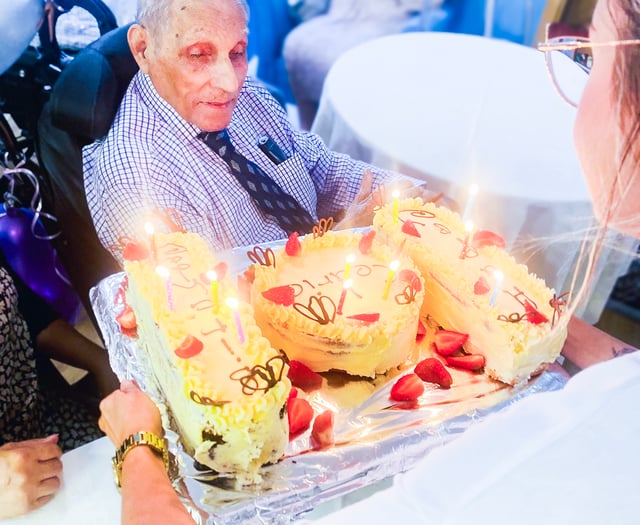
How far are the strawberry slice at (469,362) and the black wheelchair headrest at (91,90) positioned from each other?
1.25 metres

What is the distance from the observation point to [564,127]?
7.87ft

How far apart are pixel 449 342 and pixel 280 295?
0.56 meters

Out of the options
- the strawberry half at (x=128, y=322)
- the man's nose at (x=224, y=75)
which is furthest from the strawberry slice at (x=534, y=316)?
the strawberry half at (x=128, y=322)

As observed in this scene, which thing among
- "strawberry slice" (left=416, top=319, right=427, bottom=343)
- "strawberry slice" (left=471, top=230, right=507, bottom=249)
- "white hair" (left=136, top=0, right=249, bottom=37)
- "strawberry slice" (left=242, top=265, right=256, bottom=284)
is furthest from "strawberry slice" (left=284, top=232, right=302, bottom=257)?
"white hair" (left=136, top=0, right=249, bottom=37)

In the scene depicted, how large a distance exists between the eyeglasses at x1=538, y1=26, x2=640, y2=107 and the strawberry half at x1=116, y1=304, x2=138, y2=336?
1.38 m

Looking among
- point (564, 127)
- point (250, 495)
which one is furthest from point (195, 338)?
point (564, 127)

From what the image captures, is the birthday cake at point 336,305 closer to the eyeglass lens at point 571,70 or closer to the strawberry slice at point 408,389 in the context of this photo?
the strawberry slice at point 408,389

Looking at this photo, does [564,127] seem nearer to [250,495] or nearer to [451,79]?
[451,79]

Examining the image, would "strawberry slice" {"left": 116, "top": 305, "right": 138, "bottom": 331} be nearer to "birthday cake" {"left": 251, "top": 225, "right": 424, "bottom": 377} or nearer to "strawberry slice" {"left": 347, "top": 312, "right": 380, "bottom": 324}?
"birthday cake" {"left": 251, "top": 225, "right": 424, "bottom": 377}

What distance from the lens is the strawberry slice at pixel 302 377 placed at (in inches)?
67.6

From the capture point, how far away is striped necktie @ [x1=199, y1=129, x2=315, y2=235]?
172 cm

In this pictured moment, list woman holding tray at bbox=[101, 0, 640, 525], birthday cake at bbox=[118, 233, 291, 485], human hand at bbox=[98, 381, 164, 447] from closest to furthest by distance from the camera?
woman holding tray at bbox=[101, 0, 640, 525] → birthday cake at bbox=[118, 233, 291, 485] → human hand at bbox=[98, 381, 164, 447]

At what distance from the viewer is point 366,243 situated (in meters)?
1.98

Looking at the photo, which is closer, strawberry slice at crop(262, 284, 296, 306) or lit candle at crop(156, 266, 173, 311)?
lit candle at crop(156, 266, 173, 311)
